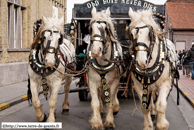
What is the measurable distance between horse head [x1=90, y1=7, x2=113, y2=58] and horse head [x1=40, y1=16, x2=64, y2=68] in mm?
783

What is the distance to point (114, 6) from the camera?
24.9 feet

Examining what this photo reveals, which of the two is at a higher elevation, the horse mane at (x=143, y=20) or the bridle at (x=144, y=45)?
the horse mane at (x=143, y=20)

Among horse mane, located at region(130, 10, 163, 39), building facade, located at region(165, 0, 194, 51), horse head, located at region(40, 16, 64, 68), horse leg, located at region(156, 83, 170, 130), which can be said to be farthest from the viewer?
building facade, located at region(165, 0, 194, 51)

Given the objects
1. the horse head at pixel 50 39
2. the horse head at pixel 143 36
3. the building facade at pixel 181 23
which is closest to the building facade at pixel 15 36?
the horse head at pixel 50 39

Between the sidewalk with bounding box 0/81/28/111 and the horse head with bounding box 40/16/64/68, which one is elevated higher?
the horse head with bounding box 40/16/64/68

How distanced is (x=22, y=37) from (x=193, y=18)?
27.2 metres

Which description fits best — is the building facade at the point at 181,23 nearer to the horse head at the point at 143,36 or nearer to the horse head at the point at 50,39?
the horse head at the point at 50,39

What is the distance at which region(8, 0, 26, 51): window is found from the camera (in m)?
12.1

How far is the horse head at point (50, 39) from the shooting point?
4.45 metres

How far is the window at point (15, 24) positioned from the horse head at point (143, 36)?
915 cm

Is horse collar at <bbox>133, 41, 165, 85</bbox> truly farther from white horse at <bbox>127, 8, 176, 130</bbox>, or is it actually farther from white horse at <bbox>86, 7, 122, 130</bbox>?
white horse at <bbox>86, 7, 122, 130</bbox>

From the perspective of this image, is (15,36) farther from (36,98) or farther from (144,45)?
(144,45)

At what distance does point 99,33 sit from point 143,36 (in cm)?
81

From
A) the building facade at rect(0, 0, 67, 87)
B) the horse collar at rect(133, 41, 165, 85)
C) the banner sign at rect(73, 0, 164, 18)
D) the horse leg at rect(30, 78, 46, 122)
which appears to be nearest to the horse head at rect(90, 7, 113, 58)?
the horse collar at rect(133, 41, 165, 85)
